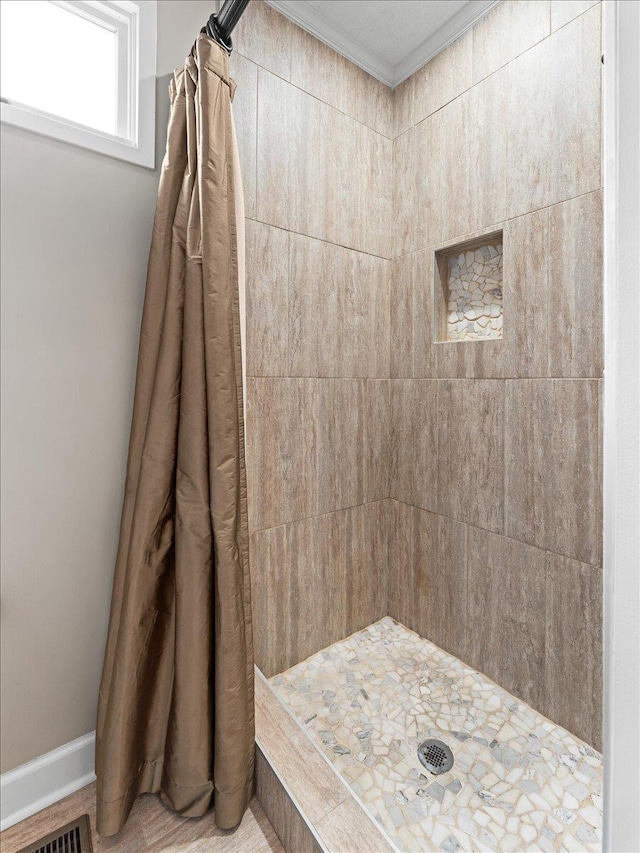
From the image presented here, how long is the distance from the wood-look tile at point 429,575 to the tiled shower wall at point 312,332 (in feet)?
0.25

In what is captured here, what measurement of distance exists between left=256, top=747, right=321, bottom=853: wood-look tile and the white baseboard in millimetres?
497

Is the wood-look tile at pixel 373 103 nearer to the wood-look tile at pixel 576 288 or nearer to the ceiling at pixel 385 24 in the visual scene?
the ceiling at pixel 385 24

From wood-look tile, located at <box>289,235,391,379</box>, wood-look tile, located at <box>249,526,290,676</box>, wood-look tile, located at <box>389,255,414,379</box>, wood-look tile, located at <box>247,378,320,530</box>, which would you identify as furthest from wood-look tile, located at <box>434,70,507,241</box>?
wood-look tile, located at <box>249,526,290,676</box>

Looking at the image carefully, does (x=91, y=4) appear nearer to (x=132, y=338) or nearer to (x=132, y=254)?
(x=132, y=254)

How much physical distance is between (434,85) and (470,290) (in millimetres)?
851

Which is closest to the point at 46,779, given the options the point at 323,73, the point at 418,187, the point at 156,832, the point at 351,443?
the point at 156,832

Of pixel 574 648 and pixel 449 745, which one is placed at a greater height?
pixel 574 648

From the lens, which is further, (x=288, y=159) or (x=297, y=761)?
(x=288, y=159)

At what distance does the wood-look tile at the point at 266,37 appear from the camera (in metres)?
1.51

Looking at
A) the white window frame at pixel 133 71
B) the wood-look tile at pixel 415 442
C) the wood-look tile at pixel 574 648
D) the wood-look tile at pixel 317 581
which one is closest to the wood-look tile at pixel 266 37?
the white window frame at pixel 133 71

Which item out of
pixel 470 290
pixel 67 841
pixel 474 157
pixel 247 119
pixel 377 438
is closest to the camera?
pixel 67 841

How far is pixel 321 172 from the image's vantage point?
1723 mm

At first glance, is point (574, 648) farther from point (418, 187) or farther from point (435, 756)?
point (418, 187)

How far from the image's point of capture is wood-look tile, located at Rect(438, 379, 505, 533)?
1603 mm
